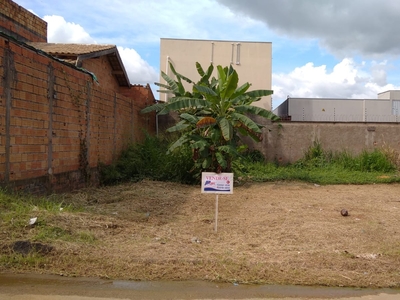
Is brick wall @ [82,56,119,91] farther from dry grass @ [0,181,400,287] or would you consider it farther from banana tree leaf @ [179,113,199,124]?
dry grass @ [0,181,400,287]

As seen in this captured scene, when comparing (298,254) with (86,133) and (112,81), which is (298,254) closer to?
(86,133)

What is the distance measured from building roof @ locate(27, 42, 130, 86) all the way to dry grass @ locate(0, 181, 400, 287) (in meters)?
5.31

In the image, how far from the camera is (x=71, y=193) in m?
9.25

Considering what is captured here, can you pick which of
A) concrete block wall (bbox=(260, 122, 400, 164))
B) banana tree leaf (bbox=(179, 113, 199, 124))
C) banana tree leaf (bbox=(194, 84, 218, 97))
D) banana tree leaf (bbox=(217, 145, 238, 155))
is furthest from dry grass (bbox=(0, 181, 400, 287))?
concrete block wall (bbox=(260, 122, 400, 164))

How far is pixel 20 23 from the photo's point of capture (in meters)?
15.8

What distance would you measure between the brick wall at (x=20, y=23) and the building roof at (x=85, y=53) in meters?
0.96

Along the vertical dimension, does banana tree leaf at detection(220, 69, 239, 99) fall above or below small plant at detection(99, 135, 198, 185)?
above

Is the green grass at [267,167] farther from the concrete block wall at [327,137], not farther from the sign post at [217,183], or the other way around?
the sign post at [217,183]

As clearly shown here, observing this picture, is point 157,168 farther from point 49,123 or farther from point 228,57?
point 228,57

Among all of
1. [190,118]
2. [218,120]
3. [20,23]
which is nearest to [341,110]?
[218,120]

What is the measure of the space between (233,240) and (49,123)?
482 centimetres

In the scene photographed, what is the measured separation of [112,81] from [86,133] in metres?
7.13

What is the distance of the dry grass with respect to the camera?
15.5 feet

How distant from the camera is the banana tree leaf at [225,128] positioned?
407 inches
